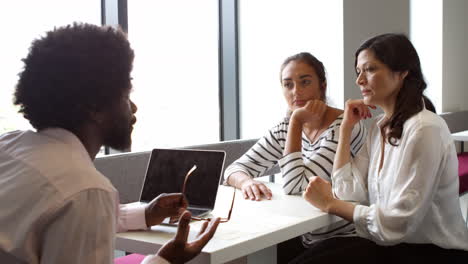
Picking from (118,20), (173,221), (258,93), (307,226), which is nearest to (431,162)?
(307,226)

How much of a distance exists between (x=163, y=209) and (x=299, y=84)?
1021 millimetres

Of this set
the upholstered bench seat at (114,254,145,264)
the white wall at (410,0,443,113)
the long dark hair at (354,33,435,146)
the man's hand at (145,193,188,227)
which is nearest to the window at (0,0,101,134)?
the upholstered bench seat at (114,254,145,264)

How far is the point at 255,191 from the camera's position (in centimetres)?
195

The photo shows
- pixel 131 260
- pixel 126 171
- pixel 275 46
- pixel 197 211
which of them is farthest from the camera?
pixel 275 46

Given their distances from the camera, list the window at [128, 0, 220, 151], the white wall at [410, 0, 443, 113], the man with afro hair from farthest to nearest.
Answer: the white wall at [410, 0, 443, 113]
the window at [128, 0, 220, 151]
the man with afro hair

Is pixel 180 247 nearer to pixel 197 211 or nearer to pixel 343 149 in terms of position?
pixel 197 211

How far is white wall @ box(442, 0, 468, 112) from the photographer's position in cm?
487

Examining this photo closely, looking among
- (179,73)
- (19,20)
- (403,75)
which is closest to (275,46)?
(179,73)

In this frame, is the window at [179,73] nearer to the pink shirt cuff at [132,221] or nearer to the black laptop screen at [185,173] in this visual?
the black laptop screen at [185,173]

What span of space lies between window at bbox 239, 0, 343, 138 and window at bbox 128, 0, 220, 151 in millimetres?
219

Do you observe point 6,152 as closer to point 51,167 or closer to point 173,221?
point 51,167

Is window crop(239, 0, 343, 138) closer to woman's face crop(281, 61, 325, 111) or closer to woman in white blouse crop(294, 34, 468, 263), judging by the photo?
woman's face crop(281, 61, 325, 111)

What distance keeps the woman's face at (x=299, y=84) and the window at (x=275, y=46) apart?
1.44m

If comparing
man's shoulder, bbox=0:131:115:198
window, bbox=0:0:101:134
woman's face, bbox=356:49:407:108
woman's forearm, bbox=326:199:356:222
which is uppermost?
window, bbox=0:0:101:134
